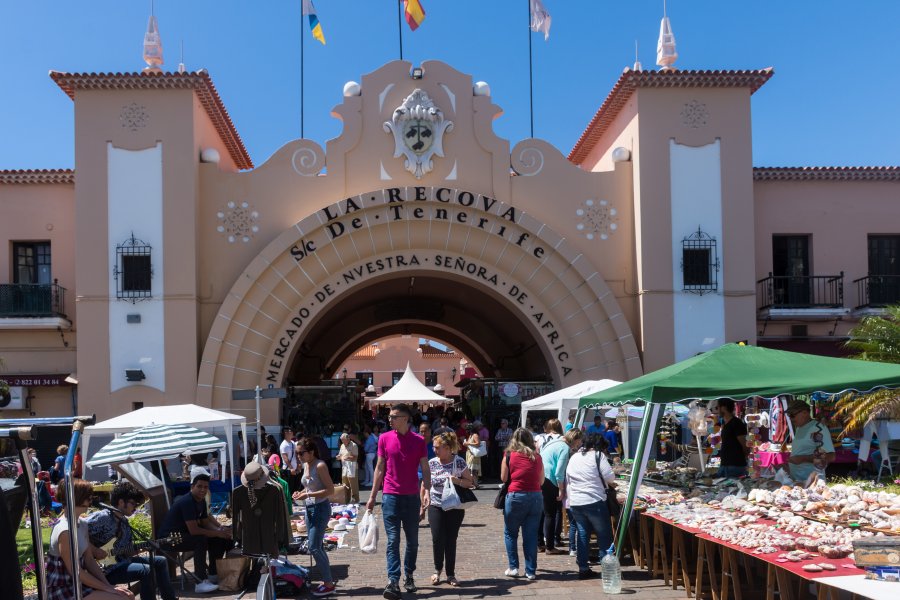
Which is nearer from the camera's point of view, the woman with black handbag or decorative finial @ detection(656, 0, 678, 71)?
the woman with black handbag

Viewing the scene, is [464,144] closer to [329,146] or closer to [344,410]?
[329,146]

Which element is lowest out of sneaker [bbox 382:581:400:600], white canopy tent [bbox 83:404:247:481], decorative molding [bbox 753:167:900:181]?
sneaker [bbox 382:581:400:600]

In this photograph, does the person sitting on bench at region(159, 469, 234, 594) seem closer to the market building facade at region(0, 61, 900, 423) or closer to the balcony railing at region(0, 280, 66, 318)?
the market building facade at region(0, 61, 900, 423)

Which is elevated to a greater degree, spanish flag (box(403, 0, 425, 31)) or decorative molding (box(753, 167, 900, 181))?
spanish flag (box(403, 0, 425, 31))

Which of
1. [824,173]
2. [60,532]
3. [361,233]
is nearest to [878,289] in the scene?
[824,173]

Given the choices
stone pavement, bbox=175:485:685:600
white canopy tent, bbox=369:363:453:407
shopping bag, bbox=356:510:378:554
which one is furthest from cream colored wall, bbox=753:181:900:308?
shopping bag, bbox=356:510:378:554

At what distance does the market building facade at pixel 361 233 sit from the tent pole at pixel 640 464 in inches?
447

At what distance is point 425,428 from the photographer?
715 inches

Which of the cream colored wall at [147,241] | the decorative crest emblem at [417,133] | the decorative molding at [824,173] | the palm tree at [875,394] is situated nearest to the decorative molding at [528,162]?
the decorative crest emblem at [417,133]

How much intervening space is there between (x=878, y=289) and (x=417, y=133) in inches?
476

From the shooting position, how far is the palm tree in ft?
58.6

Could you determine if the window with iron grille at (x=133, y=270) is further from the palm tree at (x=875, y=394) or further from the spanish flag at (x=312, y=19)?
the palm tree at (x=875, y=394)

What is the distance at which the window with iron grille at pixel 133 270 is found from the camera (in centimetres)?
2170

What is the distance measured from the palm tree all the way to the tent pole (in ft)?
29.1
